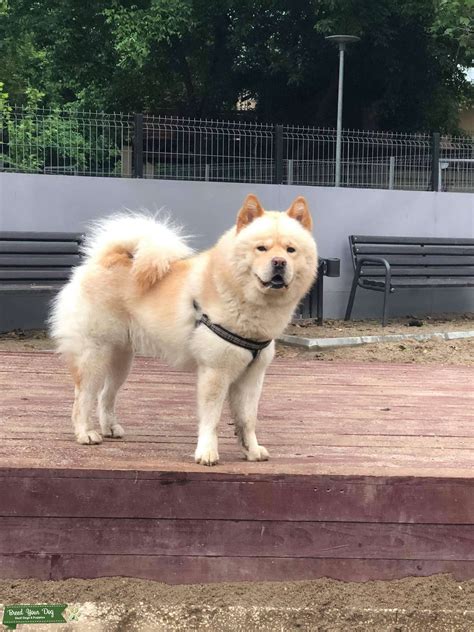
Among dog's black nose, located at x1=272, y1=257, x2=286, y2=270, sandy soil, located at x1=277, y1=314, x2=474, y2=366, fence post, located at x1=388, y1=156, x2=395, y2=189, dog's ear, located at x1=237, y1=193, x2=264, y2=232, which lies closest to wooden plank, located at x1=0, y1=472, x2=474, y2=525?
dog's black nose, located at x1=272, y1=257, x2=286, y2=270

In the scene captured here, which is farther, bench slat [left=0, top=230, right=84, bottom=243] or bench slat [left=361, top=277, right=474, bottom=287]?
bench slat [left=361, top=277, right=474, bottom=287]

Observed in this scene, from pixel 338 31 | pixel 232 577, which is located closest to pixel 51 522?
pixel 232 577

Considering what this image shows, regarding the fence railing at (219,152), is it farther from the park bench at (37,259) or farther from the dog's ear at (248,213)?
the dog's ear at (248,213)

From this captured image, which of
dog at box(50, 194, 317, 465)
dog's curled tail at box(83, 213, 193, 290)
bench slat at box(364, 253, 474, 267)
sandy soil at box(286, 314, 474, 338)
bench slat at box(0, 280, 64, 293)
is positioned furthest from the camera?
bench slat at box(364, 253, 474, 267)

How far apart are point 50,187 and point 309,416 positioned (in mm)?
5413

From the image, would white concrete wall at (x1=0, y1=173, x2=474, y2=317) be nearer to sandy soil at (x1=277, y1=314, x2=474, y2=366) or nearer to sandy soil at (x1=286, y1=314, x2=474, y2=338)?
sandy soil at (x1=286, y1=314, x2=474, y2=338)

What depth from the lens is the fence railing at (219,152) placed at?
916 cm

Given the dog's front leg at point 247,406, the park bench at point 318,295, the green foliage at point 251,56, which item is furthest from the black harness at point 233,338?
the green foliage at point 251,56

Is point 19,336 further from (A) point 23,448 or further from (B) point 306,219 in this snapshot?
(B) point 306,219

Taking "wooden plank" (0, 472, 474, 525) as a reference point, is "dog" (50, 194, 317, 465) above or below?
above

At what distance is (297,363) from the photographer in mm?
7156

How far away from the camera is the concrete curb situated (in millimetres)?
8070

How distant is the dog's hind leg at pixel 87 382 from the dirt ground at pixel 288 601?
32.1 inches

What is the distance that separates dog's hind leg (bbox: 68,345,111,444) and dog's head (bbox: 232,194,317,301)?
90 cm
